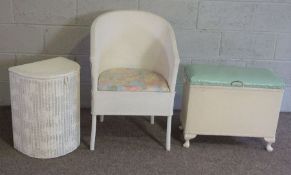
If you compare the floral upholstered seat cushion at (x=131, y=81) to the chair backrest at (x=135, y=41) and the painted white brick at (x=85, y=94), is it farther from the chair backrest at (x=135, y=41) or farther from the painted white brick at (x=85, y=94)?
the painted white brick at (x=85, y=94)

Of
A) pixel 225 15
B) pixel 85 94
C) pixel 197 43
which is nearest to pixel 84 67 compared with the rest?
pixel 85 94

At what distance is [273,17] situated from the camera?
9.27ft

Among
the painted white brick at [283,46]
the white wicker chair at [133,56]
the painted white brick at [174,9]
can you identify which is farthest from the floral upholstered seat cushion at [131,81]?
the painted white brick at [283,46]

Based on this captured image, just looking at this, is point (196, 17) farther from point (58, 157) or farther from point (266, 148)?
point (58, 157)

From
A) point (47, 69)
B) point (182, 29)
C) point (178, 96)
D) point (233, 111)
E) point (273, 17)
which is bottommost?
point (178, 96)

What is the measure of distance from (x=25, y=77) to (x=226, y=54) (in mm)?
1428

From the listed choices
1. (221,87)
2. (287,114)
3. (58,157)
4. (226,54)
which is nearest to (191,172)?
Result: (221,87)

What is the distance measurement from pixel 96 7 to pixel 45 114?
2.84 feet

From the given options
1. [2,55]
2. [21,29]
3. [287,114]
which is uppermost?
[21,29]

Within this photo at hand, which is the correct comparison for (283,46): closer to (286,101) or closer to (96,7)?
(286,101)

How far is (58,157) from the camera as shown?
2375mm

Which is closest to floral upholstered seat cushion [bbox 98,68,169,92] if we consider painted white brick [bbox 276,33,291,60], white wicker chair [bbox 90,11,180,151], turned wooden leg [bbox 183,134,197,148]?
white wicker chair [bbox 90,11,180,151]

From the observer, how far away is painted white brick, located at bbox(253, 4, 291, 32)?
9.17 ft

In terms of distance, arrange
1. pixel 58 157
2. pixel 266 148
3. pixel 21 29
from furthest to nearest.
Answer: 1. pixel 21 29
2. pixel 266 148
3. pixel 58 157
